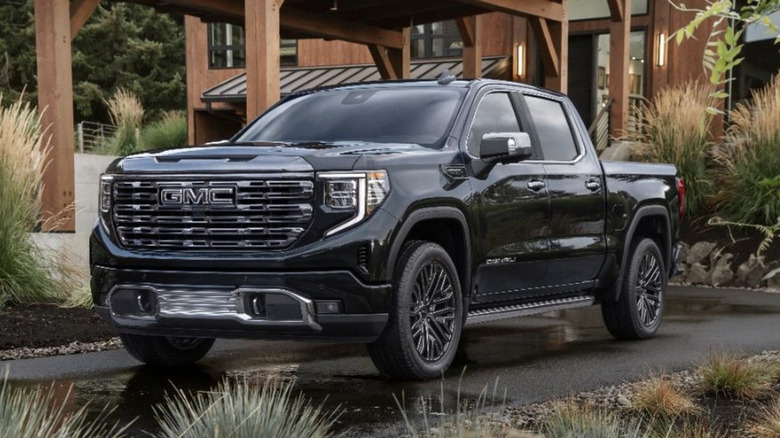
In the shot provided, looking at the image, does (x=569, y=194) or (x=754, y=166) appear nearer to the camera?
(x=569, y=194)

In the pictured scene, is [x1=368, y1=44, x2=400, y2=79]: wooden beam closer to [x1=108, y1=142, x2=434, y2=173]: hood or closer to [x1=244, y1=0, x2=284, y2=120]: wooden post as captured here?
[x1=244, y1=0, x2=284, y2=120]: wooden post

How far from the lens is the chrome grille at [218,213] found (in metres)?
6.57

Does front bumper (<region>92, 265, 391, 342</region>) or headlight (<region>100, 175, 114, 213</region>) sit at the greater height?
headlight (<region>100, 175, 114, 213</region>)

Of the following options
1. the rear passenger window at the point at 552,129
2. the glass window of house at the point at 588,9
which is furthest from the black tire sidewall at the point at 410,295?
the glass window of house at the point at 588,9

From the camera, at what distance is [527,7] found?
57.7 ft

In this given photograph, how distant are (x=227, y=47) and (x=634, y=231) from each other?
20280 mm

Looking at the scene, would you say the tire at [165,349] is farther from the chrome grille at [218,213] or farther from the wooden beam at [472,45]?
the wooden beam at [472,45]

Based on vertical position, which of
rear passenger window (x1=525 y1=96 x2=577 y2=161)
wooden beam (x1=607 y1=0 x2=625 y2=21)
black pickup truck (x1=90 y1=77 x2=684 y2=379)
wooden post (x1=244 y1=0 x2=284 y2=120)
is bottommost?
black pickup truck (x1=90 y1=77 x2=684 y2=379)

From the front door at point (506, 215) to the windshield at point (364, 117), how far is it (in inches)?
11.1

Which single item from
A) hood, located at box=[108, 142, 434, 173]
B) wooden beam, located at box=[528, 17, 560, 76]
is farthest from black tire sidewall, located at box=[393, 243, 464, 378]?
wooden beam, located at box=[528, 17, 560, 76]

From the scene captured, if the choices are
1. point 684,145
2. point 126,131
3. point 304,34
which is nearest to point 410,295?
point 684,145

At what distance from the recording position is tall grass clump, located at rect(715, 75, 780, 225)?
49.1ft

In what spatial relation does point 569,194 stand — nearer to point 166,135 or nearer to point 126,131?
point 126,131

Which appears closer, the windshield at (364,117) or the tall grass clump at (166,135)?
the windshield at (364,117)
